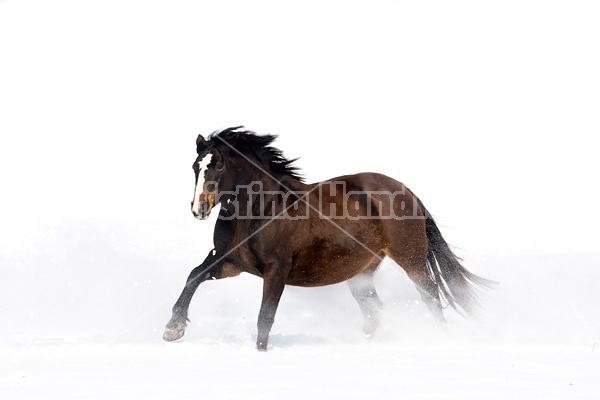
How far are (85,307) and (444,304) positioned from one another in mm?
5213

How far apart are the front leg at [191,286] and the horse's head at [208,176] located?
82 centimetres

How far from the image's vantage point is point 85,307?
10.9m

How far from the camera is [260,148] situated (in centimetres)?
796

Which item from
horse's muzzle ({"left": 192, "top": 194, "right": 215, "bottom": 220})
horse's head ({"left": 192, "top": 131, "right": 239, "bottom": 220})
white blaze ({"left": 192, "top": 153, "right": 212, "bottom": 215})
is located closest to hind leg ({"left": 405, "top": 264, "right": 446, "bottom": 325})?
horse's head ({"left": 192, "top": 131, "right": 239, "bottom": 220})

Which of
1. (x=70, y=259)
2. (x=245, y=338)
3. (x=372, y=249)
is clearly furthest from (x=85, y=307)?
(x=372, y=249)

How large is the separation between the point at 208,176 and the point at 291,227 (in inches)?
42.6

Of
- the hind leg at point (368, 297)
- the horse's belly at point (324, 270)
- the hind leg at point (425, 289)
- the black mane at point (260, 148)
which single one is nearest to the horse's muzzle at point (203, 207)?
the black mane at point (260, 148)

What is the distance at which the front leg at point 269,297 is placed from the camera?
7309mm

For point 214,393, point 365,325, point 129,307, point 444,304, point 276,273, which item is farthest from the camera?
point 129,307

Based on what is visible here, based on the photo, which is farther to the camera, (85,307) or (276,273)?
(85,307)

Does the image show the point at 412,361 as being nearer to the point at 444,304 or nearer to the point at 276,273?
the point at 276,273

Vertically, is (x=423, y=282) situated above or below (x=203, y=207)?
below

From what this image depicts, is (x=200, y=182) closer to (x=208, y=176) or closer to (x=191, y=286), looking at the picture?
(x=208, y=176)

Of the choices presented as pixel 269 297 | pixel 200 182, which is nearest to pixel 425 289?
pixel 269 297
